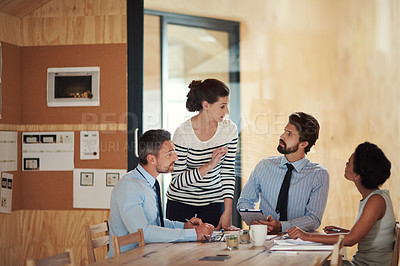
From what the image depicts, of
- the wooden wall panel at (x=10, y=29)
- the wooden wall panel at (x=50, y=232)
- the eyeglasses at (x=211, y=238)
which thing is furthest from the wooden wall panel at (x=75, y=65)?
the eyeglasses at (x=211, y=238)

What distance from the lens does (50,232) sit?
4.23 m

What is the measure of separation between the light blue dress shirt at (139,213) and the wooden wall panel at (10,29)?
6.67 feet

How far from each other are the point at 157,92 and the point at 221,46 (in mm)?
638

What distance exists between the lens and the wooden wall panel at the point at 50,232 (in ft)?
13.7

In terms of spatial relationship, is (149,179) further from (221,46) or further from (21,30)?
(21,30)

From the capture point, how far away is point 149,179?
2.74m

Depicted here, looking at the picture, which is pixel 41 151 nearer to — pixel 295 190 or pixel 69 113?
pixel 69 113

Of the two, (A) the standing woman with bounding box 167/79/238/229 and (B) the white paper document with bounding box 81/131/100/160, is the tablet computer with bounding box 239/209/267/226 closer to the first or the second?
(A) the standing woman with bounding box 167/79/238/229

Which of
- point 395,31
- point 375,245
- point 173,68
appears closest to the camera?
point 375,245

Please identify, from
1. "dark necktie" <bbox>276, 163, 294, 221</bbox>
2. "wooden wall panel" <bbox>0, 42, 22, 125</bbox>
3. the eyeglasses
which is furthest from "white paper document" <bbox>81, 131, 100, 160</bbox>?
the eyeglasses

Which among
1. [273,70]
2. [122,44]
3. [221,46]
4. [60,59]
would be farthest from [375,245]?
[60,59]

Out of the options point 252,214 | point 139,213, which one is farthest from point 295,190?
point 139,213

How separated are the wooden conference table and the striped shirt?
0.97 meters

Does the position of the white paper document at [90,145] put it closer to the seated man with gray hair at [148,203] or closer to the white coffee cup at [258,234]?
the seated man with gray hair at [148,203]
